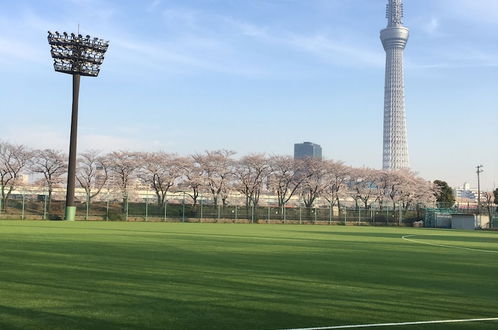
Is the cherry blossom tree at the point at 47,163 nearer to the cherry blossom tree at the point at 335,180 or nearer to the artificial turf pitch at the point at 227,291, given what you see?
the cherry blossom tree at the point at 335,180

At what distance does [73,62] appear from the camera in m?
49.6

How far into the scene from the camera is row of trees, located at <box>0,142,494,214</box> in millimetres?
75562

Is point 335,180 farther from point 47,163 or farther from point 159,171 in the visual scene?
point 47,163

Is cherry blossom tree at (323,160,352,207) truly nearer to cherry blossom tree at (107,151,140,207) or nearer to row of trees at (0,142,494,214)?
row of trees at (0,142,494,214)

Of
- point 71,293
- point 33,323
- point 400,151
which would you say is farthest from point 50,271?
point 400,151

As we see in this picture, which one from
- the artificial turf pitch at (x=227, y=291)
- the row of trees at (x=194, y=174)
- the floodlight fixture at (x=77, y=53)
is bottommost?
the artificial turf pitch at (x=227, y=291)

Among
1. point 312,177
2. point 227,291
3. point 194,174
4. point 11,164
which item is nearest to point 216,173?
point 194,174

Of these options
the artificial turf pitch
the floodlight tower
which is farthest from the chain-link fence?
the artificial turf pitch

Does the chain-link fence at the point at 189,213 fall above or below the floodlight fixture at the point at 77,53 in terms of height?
below

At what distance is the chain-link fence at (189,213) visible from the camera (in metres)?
53.6

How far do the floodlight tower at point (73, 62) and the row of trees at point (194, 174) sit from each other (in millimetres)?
26419

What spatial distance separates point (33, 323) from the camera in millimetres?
5879

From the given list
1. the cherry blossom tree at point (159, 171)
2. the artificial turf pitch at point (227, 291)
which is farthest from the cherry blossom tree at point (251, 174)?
the artificial turf pitch at point (227, 291)

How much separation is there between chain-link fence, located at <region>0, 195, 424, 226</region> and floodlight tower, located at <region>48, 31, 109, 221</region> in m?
4.58
